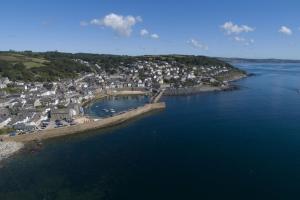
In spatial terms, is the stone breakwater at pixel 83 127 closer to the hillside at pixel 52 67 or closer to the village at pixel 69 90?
the village at pixel 69 90

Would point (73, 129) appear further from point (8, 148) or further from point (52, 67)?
point (52, 67)

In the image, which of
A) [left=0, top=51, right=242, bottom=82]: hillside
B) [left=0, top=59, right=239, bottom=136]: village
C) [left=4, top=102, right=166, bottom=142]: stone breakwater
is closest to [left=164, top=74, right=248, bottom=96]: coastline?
[left=0, top=59, right=239, bottom=136]: village

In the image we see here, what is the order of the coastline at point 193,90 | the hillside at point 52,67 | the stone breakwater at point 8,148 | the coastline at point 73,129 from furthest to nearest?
the hillside at point 52,67
the coastline at point 193,90
the coastline at point 73,129
the stone breakwater at point 8,148

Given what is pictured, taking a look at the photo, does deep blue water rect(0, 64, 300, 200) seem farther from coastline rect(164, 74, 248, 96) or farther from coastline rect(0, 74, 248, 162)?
coastline rect(164, 74, 248, 96)

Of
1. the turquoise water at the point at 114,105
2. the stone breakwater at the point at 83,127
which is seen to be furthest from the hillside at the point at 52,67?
the stone breakwater at the point at 83,127

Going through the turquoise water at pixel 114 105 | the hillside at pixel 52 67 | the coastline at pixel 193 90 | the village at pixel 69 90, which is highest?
the hillside at pixel 52 67

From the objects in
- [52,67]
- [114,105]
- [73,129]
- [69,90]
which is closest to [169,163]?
[73,129]
